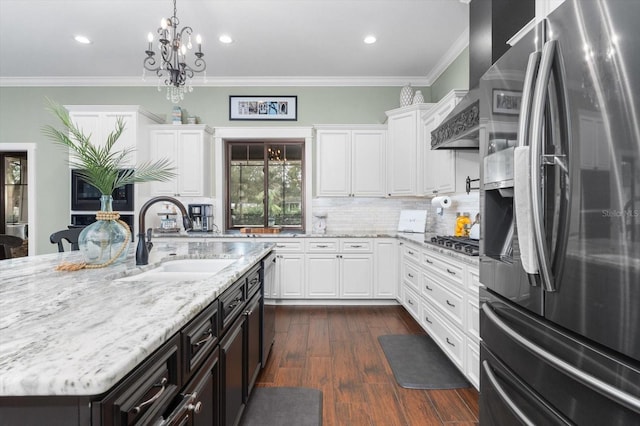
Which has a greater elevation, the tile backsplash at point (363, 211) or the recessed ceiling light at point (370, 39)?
the recessed ceiling light at point (370, 39)

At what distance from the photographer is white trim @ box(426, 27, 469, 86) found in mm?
3455

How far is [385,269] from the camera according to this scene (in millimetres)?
4105

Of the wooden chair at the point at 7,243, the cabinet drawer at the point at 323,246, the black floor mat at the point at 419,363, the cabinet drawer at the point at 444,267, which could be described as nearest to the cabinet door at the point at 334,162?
the cabinet drawer at the point at 323,246

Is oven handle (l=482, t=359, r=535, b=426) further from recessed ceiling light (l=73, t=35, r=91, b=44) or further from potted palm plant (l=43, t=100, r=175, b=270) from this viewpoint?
recessed ceiling light (l=73, t=35, r=91, b=44)

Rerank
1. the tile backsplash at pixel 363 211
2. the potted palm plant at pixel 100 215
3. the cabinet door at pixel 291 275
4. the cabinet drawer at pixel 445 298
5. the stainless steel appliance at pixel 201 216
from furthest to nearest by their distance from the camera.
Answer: the tile backsplash at pixel 363 211, the stainless steel appliance at pixel 201 216, the cabinet door at pixel 291 275, the cabinet drawer at pixel 445 298, the potted palm plant at pixel 100 215

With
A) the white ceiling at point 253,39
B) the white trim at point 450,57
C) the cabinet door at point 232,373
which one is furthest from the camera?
the white trim at point 450,57

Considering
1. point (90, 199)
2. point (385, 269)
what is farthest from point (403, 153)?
point (90, 199)

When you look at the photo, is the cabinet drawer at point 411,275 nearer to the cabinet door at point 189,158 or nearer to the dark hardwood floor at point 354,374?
the dark hardwood floor at point 354,374

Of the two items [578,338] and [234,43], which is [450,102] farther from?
[578,338]

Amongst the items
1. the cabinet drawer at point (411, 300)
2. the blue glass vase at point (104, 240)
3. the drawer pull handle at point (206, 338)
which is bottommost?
the cabinet drawer at point (411, 300)

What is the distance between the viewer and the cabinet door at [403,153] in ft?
13.0

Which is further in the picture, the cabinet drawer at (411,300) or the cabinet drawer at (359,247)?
the cabinet drawer at (359,247)

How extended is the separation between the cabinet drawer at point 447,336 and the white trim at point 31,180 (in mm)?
5348

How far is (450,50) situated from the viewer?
3.75 meters
